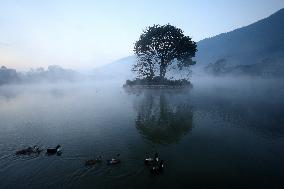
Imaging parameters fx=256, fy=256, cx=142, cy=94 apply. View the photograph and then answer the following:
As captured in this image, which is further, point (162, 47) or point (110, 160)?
point (162, 47)

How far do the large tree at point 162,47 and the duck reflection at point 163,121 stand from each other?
1670 inches

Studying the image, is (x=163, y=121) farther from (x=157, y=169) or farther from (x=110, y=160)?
(x=157, y=169)

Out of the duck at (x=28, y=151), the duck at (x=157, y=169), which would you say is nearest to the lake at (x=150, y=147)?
the duck at (x=157, y=169)

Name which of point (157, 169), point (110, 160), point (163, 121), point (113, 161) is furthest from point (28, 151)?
point (163, 121)

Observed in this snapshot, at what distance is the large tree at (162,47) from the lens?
102 m

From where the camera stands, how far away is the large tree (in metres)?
102

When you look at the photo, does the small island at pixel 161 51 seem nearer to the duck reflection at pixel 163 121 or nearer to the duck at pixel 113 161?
the duck reflection at pixel 163 121

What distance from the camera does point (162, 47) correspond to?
10406 centimetres

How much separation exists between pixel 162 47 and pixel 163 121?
2396 inches

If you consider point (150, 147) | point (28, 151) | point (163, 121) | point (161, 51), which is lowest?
point (28, 151)

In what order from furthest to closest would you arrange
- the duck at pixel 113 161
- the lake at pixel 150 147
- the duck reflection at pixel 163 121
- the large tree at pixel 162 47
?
the large tree at pixel 162 47 → the duck reflection at pixel 163 121 → the duck at pixel 113 161 → the lake at pixel 150 147

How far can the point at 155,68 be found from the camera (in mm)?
111438

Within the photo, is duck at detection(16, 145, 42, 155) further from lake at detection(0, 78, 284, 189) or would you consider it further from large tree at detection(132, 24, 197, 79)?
large tree at detection(132, 24, 197, 79)

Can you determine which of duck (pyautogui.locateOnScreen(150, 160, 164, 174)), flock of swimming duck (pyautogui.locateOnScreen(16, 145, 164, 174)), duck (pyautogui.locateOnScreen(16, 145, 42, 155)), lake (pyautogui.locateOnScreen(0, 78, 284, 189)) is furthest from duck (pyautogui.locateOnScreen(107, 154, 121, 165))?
duck (pyautogui.locateOnScreen(16, 145, 42, 155))
